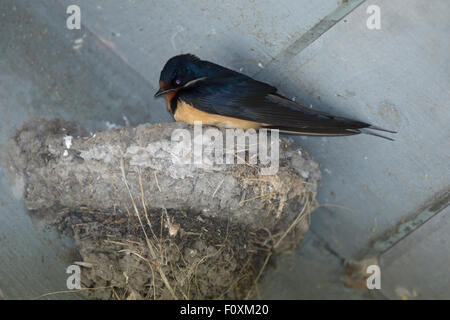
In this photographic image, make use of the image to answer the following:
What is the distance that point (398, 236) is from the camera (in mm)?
2951

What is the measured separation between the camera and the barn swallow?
2.43 m

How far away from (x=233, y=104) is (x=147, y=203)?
0.70 m

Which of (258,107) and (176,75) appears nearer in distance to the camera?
(258,107)

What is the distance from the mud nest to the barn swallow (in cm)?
15

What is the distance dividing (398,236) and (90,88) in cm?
211

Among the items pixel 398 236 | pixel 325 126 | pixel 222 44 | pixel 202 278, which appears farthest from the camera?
pixel 398 236

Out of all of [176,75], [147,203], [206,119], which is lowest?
[147,203]

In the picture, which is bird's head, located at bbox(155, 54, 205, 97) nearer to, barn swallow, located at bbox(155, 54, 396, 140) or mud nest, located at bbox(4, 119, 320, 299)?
barn swallow, located at bbox(155, 54, 396, 140)

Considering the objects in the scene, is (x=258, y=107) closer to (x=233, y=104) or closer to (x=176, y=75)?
(x=233, y=104)

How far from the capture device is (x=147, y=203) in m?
2.60

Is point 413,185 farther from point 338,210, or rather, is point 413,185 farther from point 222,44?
point 222,44

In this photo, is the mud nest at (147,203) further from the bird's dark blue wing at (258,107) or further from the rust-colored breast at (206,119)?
the bird's dark blue wing at (258,107)

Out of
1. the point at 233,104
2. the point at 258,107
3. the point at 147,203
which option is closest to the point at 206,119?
the point at 233,104
